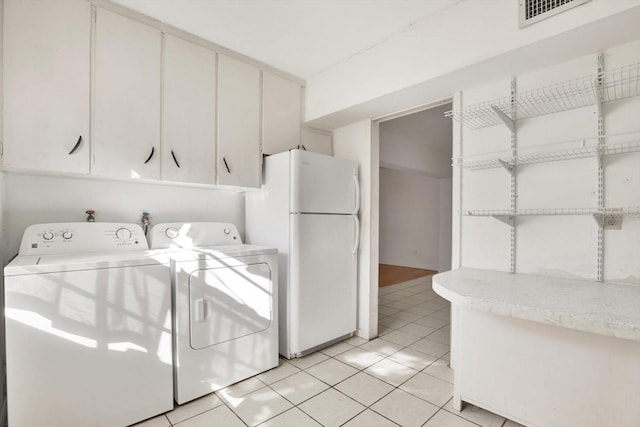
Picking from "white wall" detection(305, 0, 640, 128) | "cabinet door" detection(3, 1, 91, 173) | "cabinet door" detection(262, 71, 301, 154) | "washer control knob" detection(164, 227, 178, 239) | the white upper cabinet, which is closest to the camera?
"white wall" detection(305, 0, 640, 128)

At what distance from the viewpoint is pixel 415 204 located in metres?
7.08

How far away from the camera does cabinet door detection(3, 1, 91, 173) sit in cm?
165

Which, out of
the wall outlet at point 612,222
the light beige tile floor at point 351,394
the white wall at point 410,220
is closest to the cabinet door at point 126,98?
the light beige tile floor at point 351,394

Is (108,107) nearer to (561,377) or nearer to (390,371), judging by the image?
(390,371)

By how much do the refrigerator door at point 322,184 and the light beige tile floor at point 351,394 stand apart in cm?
129

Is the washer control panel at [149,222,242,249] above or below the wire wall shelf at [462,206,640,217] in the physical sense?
below

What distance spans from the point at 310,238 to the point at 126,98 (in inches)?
66.5

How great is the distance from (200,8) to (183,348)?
2.26 metres

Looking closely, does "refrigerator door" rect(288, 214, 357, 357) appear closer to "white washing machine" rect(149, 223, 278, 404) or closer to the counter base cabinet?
"white washing machine" rect(149, 223, 278, 404)

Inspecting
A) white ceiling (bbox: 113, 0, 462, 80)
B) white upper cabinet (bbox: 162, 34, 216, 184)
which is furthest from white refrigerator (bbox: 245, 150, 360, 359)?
white ceiling (bbox: 113, 0, 462, 80)

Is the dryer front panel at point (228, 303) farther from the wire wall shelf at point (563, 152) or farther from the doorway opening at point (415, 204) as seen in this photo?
the doorway opening at point (415, 204)

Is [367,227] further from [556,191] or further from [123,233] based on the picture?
[123,233]

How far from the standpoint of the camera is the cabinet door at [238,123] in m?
2.46

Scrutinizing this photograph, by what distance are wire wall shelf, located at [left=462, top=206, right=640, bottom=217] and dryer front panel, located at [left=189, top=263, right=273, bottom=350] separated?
1638 millimetres
